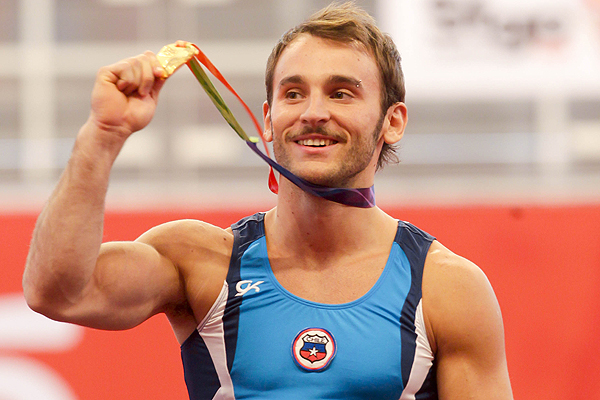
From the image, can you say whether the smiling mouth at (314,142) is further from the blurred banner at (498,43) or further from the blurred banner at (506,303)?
the blurred banner at (498,43)

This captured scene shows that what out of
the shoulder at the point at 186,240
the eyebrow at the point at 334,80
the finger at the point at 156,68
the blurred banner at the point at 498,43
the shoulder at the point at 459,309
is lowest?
the shoulder at the point at 459,309

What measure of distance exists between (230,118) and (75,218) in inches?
18.9

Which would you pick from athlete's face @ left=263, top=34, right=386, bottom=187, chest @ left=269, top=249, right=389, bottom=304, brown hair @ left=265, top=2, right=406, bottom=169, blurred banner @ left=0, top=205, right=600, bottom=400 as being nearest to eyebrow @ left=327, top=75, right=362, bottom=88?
athlete's face @ left=263, top=34, right=386, bottom=187

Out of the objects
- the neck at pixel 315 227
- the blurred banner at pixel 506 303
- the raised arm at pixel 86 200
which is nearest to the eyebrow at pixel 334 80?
the neck at pixel 315 227

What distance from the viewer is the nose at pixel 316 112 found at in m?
1.63

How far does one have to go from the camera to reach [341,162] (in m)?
1.67

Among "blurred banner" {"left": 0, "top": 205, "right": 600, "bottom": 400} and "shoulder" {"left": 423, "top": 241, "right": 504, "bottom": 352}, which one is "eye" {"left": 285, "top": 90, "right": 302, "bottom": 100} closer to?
"shoulder" {"left": 423, "top": 241, "right": 504, "bottom": 352}

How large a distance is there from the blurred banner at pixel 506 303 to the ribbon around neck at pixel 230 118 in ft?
4.30

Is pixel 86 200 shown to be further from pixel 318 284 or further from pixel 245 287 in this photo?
pixel 318 284

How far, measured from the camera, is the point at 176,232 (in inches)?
68.3

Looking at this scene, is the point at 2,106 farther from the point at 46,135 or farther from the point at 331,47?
the point at 331,47

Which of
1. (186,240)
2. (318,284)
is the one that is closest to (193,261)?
(186,240)

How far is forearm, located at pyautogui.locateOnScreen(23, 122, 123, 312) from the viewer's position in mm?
1368

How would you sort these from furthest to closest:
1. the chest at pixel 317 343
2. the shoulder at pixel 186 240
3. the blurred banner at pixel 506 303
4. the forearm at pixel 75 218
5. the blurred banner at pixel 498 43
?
1. the blurred banner at pixel 498 43
2. the blurred banner at pixel 506 303
3. the shoulder at pixel 186 240
4. the chest at pixel 317 343
5. the forearm at pixel 75 218
